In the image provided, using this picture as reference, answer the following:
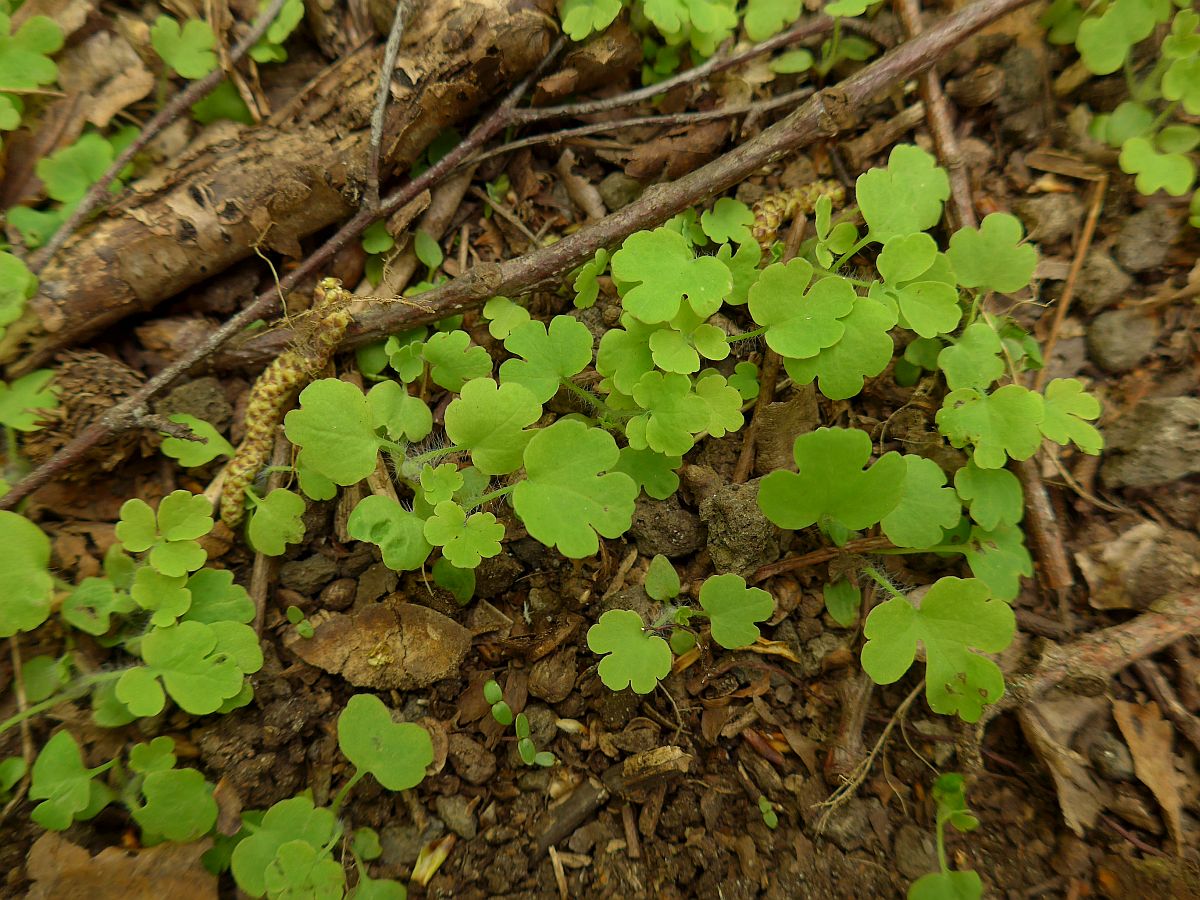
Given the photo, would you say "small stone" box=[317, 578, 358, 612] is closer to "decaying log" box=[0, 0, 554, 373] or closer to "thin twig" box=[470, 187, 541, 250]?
"decaying log" box=[0, 0, 554, 373]

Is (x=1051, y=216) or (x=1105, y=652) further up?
(x=1051, y=216)

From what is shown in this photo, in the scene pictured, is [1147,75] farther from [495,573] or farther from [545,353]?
[495,573]

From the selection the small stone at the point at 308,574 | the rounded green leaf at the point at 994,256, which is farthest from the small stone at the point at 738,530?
the small stone at the point at 308,574

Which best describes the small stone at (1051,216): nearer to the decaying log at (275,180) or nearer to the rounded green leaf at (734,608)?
the rounded green leaf at (734,608)

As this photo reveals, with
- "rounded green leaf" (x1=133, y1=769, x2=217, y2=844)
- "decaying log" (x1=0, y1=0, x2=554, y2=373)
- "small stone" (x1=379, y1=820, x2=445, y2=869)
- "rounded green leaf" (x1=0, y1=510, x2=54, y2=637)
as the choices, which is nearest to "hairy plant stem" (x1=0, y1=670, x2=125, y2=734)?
"rounded green leaf" (x1=0, y1=510, x2=54, y2=637)

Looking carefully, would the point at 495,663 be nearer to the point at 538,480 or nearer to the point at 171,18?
the point at 538,480

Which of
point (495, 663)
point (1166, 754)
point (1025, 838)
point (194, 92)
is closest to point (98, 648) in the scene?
point (495, 663)

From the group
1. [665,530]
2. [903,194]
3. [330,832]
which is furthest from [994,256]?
[330,832]
